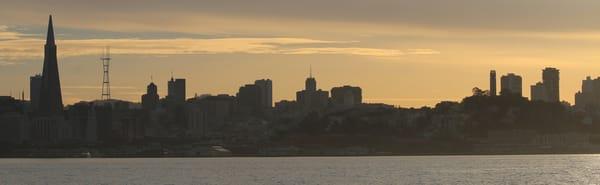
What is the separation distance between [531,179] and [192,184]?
44.2 m

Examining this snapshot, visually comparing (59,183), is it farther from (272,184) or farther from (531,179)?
(531,179)

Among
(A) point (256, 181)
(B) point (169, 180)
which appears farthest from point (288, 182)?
(B) point (169, 180)

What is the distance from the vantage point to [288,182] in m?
185

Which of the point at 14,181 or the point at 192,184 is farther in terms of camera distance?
the point at 14,181

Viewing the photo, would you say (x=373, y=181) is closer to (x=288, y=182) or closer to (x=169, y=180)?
(x=288, y=182)

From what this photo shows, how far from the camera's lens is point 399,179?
194625 mm

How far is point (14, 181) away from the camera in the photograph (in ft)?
639

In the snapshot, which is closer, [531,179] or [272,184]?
[272,184]

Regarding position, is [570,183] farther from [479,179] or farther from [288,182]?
[288,182]

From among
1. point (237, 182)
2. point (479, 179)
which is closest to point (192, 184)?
point (237, 182)

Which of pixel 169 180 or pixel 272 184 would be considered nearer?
pixel 272 184

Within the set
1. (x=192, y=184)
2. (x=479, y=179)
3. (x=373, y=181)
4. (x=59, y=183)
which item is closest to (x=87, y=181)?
(x=59, y=183)

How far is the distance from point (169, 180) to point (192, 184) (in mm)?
13338

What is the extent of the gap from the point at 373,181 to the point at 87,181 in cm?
3683
